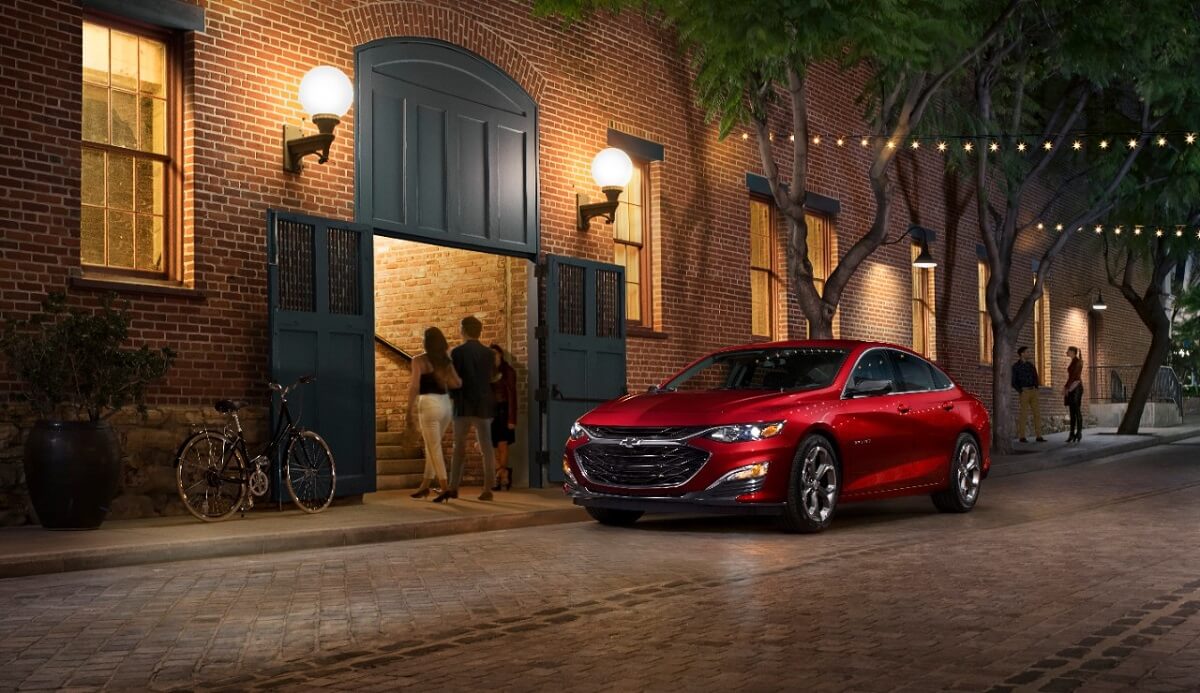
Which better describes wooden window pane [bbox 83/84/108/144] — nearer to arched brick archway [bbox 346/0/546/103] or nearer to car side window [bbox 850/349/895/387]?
arched brick archway [bbox 346/0/546/103]

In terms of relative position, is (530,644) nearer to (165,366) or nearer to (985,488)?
(165,366)

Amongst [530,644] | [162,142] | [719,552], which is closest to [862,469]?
[719,552]

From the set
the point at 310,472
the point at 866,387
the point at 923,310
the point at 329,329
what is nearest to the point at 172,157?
the point at 329,329

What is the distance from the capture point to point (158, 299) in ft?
38.7

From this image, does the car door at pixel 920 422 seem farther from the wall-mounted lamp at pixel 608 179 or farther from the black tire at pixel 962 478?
the wall-mounted lamp at pixel 608 179

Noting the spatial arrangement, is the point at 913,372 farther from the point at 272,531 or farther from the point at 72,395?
the point at 72,395

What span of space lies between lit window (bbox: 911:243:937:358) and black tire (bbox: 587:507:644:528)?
14.7 m

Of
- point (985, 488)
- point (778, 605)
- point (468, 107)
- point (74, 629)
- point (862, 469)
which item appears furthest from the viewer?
point (985, 488)

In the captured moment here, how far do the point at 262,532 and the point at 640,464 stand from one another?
3.02 m

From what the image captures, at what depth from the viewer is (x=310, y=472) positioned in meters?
12.4

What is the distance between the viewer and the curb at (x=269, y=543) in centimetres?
893

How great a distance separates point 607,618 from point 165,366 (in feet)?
17.7

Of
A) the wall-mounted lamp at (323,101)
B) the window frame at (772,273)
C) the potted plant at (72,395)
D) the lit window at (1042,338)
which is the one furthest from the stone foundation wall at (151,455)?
the lit window at (1042,338)

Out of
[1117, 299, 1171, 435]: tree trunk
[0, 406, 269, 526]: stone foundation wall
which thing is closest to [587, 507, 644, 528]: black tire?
[0, 406, 269, 526]: stone foundation wall
